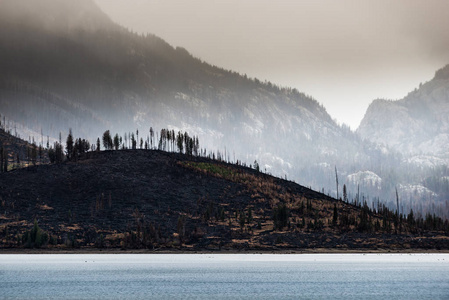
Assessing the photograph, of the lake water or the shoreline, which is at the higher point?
the shoreline

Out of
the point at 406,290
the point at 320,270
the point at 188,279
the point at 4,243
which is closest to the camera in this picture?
the point at 406,290

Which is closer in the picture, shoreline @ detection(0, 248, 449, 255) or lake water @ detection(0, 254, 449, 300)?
lake water @ detection(0, 254, 449, 300)

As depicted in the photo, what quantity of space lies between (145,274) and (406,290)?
4837 cm

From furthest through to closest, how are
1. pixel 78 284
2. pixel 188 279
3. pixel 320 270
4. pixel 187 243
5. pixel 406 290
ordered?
pixel 187 243, pixel 320 270, pixel 188 279, pixel 78 284, pixel 406 290

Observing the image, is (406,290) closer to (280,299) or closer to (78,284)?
(280,299)

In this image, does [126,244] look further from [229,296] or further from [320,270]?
[229,296]

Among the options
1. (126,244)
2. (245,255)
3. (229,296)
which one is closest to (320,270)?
(229,296)

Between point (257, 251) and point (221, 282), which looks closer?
point (221, 282)

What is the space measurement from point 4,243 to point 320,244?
10024cm

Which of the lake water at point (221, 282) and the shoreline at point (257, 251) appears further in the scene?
the shoreline at point (257, 251)

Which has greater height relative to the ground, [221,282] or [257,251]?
[257,251]

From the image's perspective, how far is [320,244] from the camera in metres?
192

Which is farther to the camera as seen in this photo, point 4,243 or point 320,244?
point 320,244

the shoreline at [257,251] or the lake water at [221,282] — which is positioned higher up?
the shoreline at [257,251]
